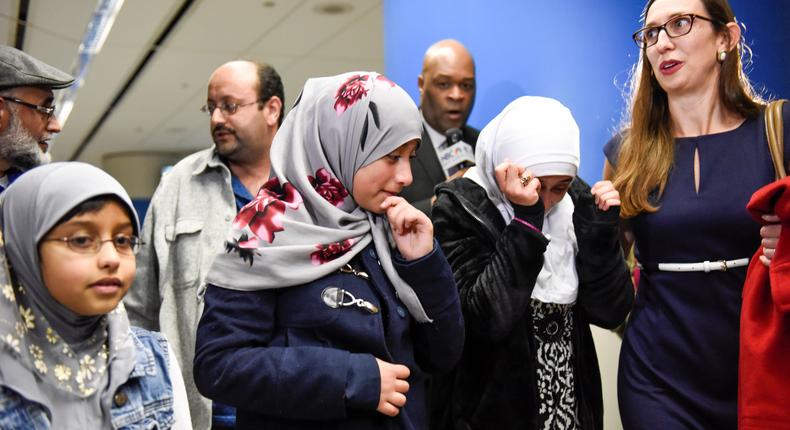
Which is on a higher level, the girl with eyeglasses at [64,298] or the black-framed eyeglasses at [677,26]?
the black-framed eyeglasses at [677,26]

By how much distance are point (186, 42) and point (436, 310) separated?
7.15m

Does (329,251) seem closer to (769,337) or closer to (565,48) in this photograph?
(769,337)

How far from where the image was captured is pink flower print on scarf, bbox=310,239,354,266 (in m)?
1.99

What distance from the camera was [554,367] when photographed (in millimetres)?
2494

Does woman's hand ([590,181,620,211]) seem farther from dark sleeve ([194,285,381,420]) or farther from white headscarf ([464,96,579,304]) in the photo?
dark sleeve ([194,285,381,420])

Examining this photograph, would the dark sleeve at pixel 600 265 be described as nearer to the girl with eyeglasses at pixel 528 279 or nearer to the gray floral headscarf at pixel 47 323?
the girl with eyeglasses at pixel 528 279

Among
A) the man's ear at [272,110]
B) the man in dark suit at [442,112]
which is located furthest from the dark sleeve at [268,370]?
the man in dark suit at [442,112]

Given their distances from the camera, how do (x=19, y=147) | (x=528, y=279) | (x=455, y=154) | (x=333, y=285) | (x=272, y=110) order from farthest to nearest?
(x=455, y=154)
(x=272, y=110)
(x=19, y=147)
(x=528, y=279)
(x=333, y=285)

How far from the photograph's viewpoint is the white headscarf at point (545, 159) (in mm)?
2498

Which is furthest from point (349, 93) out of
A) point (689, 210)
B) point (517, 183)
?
point (689, 210)

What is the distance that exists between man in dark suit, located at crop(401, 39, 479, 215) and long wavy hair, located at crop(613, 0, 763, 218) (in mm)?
1099

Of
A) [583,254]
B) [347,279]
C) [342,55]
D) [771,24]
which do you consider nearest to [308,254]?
[347,279]

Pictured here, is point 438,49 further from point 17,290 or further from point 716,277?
point 17,290

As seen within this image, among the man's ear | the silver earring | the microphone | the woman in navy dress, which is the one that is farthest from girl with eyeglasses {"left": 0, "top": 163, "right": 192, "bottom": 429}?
the microphone
